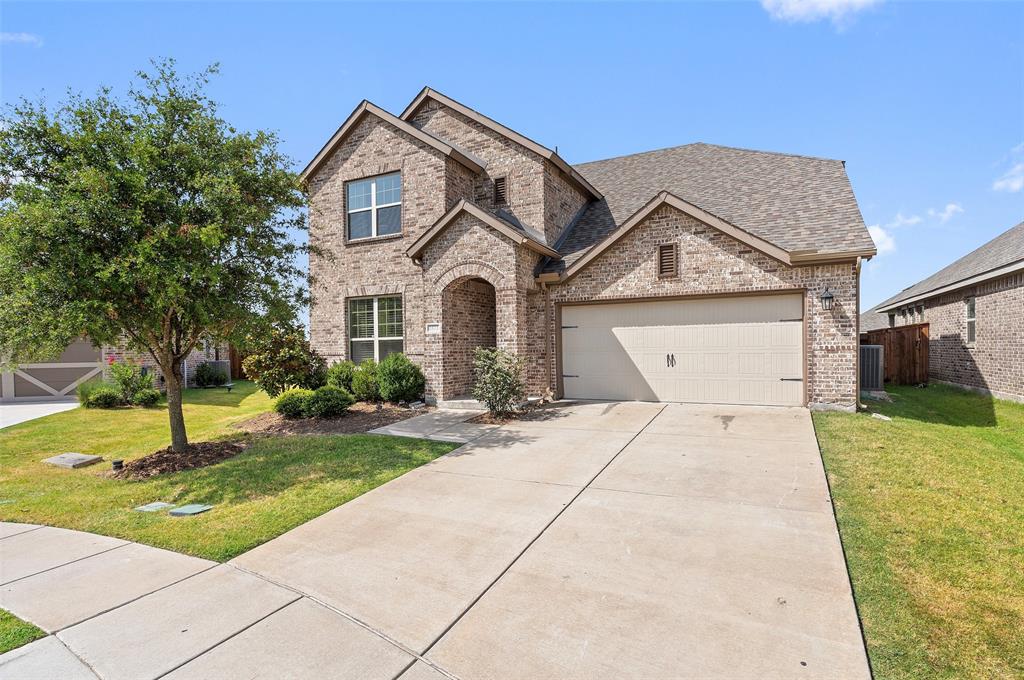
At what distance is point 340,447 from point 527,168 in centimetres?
932

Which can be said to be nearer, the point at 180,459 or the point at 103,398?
the point at 180,459

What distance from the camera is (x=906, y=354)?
16.7m

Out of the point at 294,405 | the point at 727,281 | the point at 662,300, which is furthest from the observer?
the point at 662,300

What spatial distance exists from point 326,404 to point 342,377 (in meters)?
2.46

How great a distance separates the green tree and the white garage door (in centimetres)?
734

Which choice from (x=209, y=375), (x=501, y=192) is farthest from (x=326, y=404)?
(x=209, y=375)

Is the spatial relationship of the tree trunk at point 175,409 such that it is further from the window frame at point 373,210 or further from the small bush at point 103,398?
the small bush at point 103,398

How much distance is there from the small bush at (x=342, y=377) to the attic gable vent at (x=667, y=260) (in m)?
8.17

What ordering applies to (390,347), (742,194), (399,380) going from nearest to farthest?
(399,380) → (742,194) → (390,347)

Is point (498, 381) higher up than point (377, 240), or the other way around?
point (377, 240)

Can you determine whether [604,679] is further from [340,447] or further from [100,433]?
[100,433]

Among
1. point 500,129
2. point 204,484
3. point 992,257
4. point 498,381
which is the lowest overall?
point 204,484

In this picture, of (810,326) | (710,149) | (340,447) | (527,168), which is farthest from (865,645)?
(710,149)

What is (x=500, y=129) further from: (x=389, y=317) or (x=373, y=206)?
(x=389, y=317)
